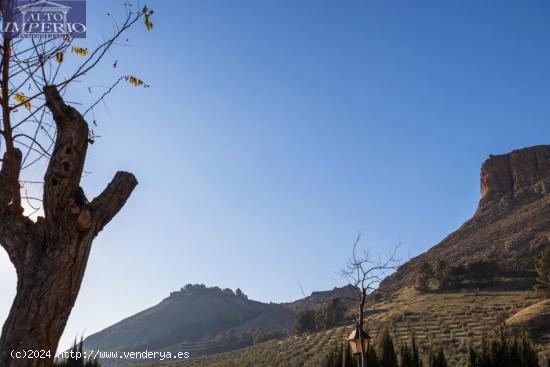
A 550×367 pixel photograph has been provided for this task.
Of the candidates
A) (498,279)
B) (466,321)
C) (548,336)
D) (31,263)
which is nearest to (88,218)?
(31,263)

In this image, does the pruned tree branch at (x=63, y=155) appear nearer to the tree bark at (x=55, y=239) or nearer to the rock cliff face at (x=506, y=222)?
the tree bark at (x=55, y=239)

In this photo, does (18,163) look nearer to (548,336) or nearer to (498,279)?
(548,336)

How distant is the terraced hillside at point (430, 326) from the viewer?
97.5ft

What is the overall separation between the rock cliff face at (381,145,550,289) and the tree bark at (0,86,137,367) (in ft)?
163

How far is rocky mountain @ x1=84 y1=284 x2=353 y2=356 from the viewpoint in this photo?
231 ft

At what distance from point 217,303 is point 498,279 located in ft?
194

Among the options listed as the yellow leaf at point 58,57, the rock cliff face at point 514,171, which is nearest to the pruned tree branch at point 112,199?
the yellow leaf at point 58,57

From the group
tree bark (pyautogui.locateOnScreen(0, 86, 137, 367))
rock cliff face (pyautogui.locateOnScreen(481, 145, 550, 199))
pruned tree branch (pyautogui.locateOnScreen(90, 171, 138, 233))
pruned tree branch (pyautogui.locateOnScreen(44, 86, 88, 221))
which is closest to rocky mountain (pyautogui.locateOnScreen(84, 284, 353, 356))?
rock cliff face (pyautogui.locateOnScreen(481, 145, 550, 199))

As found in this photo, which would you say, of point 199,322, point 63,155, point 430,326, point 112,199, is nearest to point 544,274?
point 430,326

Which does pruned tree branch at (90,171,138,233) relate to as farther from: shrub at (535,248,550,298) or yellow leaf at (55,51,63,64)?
shrub at (535,248,550,298)

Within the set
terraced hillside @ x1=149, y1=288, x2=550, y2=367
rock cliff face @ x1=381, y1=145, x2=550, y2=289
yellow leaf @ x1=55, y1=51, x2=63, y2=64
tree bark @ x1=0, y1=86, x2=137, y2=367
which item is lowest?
terraced hillside @ x1=149, y1=288, x2=550, y2=367

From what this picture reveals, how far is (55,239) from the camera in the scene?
3812 mm

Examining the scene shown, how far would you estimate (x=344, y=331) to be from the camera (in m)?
38.4

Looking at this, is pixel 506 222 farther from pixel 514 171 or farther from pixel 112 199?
pixel 112 199
